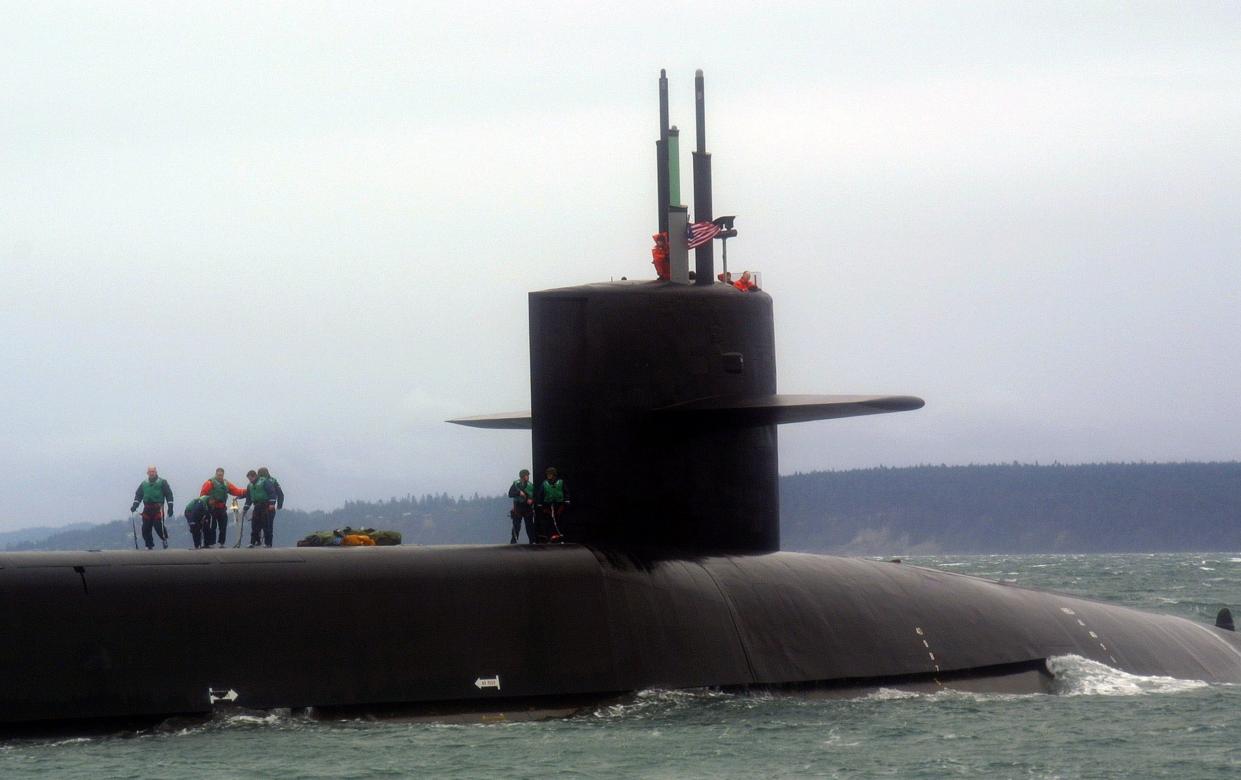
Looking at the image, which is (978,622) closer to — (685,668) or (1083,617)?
(1083,617)

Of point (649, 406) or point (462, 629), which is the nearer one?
point (462, 629)

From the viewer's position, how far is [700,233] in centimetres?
1747

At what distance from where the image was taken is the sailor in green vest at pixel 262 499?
1802 centimetres

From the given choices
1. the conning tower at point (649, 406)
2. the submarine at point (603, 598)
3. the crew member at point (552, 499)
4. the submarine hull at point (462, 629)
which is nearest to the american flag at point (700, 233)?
the submarine at point (603, 598)

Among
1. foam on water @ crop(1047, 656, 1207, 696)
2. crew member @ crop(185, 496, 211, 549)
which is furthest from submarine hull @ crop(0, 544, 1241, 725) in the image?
crew member @ crop(185, 496, 211, 549)

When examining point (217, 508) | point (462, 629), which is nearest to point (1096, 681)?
point (462, 629)

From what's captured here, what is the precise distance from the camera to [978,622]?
18125 millimetres

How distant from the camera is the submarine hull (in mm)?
13094

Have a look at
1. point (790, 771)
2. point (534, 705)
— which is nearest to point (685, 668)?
point (534, 705)

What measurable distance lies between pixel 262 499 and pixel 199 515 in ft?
2.49

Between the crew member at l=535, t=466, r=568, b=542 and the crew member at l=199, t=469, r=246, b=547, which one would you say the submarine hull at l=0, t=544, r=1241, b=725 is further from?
the crew member at l=199, t=469, r=246, b=547

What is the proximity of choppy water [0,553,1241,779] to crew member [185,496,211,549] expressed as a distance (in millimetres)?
4602

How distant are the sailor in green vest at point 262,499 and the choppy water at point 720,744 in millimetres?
4919

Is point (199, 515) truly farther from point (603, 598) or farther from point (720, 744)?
point (720, 744)
